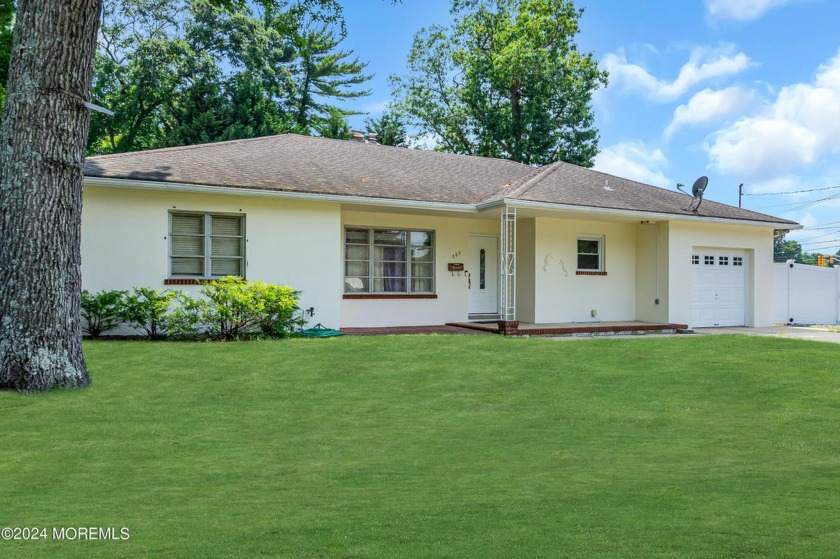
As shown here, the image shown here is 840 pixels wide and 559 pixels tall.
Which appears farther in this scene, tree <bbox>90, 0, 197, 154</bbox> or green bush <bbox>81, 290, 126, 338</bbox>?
tree <bbox>90, 0, 197, 154</bbox>

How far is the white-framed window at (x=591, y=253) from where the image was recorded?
18.1m

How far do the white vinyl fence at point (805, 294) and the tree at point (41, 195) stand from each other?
67.5ft

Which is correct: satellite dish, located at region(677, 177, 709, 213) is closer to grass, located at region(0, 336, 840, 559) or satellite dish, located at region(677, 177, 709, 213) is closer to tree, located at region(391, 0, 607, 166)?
grass, located at region(0, 336, 840, 559)

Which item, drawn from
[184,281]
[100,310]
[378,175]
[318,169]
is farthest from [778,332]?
[100,310]

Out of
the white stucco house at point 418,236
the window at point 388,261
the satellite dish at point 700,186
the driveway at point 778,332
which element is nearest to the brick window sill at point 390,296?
the white stucco house at point 418,236

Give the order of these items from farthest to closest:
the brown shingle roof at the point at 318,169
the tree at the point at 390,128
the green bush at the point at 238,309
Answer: the tree at the point at 390,128 < the brown shingle roof at the point at 318,169 < the green bush at the point at 238,309

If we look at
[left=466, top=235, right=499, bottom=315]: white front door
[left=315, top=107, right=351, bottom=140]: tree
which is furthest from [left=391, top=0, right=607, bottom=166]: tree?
[left=466, top=235, right=499, bottom=315]: white front door

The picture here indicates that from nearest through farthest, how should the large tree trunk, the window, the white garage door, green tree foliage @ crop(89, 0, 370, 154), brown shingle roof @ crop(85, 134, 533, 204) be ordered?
the large tree trunk, brown shingle roof @ crop(85, 134, 533, 204), the window, the white garage door, green tree foliage @ crop(89, 0, 370, 154)

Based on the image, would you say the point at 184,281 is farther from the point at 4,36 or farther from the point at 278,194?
the point at 4,36

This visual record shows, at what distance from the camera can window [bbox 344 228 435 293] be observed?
53.1ft

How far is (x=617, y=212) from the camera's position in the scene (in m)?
16.3

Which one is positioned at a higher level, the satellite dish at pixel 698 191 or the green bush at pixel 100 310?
the satellite dish at pixel 698 191

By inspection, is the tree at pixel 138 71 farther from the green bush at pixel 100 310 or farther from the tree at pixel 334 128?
the green bush at pixel 100 310

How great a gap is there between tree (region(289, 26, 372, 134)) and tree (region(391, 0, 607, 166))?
2.72 m
